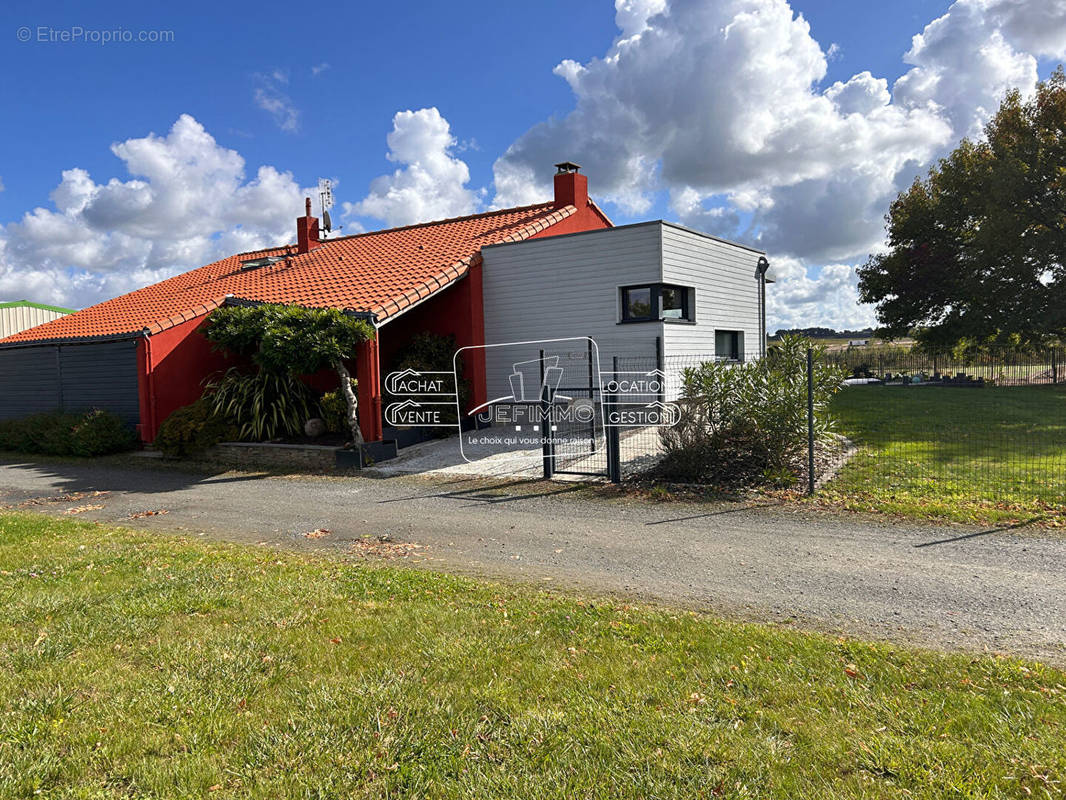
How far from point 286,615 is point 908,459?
978 centimetres

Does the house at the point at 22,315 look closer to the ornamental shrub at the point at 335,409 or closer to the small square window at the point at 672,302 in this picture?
the ornamental shrub at the point at 335,409

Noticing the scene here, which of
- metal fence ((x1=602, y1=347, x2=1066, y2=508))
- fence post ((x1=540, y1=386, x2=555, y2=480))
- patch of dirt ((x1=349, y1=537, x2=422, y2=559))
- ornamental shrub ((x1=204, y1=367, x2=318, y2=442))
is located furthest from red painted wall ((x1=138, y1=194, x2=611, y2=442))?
patch of dirt ((x1=349, y1=537, x2=422, y2=559))

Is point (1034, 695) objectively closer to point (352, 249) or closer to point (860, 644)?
point (860, 644)

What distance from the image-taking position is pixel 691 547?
6996 millimetres

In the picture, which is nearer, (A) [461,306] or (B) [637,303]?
(B) [637,303]

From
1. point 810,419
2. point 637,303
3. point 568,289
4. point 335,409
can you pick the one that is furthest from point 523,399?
point 810,419

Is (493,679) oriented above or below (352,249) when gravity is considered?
below

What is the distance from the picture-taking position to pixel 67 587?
5617 mm

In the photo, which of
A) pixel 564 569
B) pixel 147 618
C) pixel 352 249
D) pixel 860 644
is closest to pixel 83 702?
pixel 147 618

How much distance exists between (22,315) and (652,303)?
84.7 ft

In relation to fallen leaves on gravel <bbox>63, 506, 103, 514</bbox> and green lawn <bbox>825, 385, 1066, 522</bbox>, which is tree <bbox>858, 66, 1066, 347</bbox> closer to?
green lawn <bbox>825, 385, 1066, 522</bbox>

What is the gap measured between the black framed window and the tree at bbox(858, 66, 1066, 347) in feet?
57.9

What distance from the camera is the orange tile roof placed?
1512 centimetres

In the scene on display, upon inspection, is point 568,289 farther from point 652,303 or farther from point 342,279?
point 342,279
